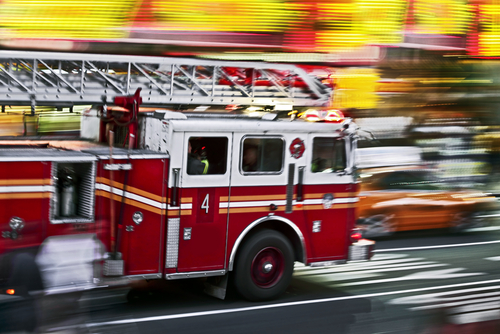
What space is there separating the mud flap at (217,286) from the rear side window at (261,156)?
1.37 m

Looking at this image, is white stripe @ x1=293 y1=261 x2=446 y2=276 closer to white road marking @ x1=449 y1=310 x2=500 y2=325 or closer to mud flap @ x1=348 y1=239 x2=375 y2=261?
mud flap @ x1=348 y1=239 x2=375 y2=261

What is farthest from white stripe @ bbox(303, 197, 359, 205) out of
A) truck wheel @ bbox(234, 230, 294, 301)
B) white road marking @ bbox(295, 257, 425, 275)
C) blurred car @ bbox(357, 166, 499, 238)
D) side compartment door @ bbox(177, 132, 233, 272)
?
blurred car @ bbox(357, 166, 499, 238)

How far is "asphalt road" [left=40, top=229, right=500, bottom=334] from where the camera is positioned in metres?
7.32

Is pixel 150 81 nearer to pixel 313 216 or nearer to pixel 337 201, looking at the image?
pixel 313 216

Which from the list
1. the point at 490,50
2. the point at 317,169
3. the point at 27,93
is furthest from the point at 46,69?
the point at 490,50

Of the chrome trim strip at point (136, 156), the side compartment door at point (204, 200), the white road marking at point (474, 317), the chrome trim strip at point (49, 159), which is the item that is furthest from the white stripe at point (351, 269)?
the white road marking at point (474, 317)

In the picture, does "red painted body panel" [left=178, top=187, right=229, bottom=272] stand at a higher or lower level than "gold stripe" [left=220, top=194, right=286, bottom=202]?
lower

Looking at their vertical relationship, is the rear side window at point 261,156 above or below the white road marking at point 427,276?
above

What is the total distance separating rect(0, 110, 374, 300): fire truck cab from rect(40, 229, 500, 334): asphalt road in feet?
1.50

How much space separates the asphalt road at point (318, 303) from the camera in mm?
7324

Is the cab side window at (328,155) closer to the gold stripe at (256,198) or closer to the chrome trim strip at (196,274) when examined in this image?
the gold stripe at (256,198)

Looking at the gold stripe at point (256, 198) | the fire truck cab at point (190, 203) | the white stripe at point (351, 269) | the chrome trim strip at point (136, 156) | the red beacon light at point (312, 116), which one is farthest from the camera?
the white stripe at point (351, 269)

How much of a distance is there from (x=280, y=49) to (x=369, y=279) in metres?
11.1

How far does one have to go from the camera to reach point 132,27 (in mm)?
18500
